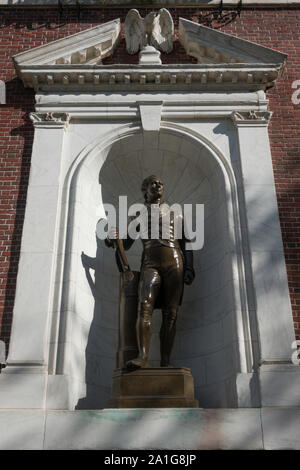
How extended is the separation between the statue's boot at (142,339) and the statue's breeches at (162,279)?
15cm

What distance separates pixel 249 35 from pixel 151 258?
203 inches

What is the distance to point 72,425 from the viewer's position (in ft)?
17.7

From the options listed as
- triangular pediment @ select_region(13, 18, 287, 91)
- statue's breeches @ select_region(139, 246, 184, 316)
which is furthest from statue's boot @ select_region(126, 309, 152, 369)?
triangular pediment @ select_region(13, 18, 287, 91)

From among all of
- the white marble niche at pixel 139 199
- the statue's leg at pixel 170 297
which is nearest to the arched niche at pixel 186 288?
the white marble niche at pixel 139 199

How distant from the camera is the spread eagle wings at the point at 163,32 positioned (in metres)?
8.84

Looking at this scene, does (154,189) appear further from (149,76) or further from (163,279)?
(149,76)

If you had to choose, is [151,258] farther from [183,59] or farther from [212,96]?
[183,59]

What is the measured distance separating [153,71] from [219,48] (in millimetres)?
1332

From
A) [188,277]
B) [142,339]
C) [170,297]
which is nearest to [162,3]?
[188,277]

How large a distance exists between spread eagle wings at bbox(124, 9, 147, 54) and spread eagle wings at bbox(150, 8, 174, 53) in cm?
21

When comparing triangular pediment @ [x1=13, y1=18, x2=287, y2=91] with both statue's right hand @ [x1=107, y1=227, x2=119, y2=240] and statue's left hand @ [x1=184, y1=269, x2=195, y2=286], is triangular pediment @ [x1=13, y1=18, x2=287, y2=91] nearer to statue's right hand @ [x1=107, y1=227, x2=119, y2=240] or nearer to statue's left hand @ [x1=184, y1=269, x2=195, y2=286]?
statue's right hand @ [x1=107, y1=227, x2=119, y2=240]

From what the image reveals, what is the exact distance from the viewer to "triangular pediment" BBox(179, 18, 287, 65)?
26.8 feet

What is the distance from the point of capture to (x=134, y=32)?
29.5 feet

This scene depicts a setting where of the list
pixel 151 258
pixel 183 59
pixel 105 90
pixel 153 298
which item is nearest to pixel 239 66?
pixel 183 59
